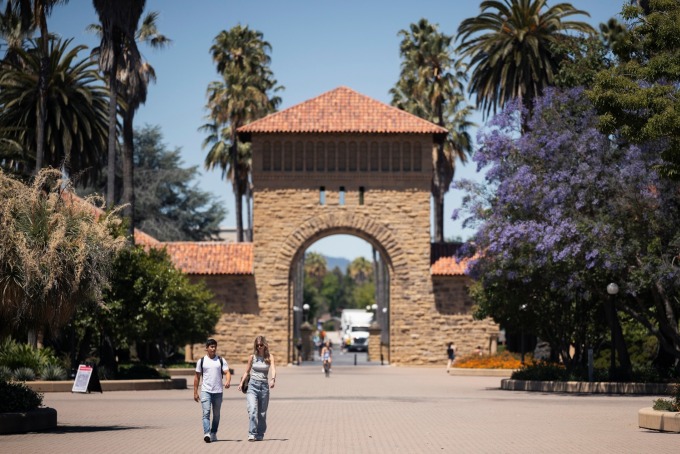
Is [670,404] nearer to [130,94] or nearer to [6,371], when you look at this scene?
[6,371]

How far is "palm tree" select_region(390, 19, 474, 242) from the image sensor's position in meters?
61.1

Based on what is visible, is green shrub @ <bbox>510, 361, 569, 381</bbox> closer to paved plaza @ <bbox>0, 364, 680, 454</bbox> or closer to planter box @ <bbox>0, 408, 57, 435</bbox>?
paved plaza @ <bbox>0, 364, 680, 454</bbox>

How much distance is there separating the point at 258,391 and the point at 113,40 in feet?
80.3

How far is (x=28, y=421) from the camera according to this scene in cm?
1812

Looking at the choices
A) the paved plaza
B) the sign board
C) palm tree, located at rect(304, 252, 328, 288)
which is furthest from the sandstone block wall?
palm tree, located at rect(304, 252, 328, 288)

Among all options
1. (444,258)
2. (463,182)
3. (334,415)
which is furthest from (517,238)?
(444,258)

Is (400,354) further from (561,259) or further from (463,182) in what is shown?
(561,259)

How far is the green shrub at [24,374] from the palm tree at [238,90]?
107 ft

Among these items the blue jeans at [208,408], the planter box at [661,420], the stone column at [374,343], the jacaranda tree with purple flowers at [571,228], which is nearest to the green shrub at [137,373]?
the jacaranda tree with purple flowers at [571,228]

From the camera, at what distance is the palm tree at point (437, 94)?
200 ft

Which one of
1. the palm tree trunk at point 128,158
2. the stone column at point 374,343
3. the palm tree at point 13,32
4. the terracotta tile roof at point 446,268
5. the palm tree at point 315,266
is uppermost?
the palm tree at point 315,266

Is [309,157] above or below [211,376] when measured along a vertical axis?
above

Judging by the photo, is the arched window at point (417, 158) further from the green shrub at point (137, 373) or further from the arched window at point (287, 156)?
the green shrub at point (137, 373)

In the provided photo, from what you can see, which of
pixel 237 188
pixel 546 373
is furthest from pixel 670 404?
pixel 237 188
